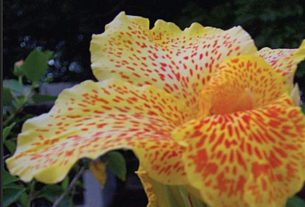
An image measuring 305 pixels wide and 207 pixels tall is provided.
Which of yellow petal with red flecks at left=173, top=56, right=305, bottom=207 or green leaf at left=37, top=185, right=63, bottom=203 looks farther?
green leaf at left=37, top=185, right=63, bottom=203

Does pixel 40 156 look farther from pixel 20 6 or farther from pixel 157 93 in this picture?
pixel 20 6

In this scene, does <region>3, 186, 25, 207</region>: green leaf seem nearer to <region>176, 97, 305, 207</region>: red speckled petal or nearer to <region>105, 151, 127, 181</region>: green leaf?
<region>105, 151, 127, 181</region>: green leaf

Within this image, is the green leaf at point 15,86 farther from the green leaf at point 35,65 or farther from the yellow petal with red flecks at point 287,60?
the yellow petal with red flecks at point 287,60

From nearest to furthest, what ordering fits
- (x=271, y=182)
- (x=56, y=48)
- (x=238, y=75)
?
(x=271, y=182), (x=238, y=75), (x=56, y=48)

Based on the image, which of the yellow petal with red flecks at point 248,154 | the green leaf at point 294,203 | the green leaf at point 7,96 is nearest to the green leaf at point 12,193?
the green leaf at point 7,96

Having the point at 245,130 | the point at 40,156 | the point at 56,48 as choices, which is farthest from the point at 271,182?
the point at 56,48

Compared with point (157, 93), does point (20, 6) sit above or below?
below

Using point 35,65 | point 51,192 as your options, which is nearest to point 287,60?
point 35,65

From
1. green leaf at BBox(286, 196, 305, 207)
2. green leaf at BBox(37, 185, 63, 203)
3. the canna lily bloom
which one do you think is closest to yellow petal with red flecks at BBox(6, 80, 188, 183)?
the canna lily bloom

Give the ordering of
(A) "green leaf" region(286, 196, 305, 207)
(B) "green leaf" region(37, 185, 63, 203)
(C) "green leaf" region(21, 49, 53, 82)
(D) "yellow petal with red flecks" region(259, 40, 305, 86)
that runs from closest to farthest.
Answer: (D) "yellow petal with red flecks" region(259, 40, 305, 86) → (A) "green leaf" region(286, 196, 305, 207) → (C) "green leaf" region(21, 49, 53, 82) → (B) "green leaf" region(37, 185, 63, 203)
